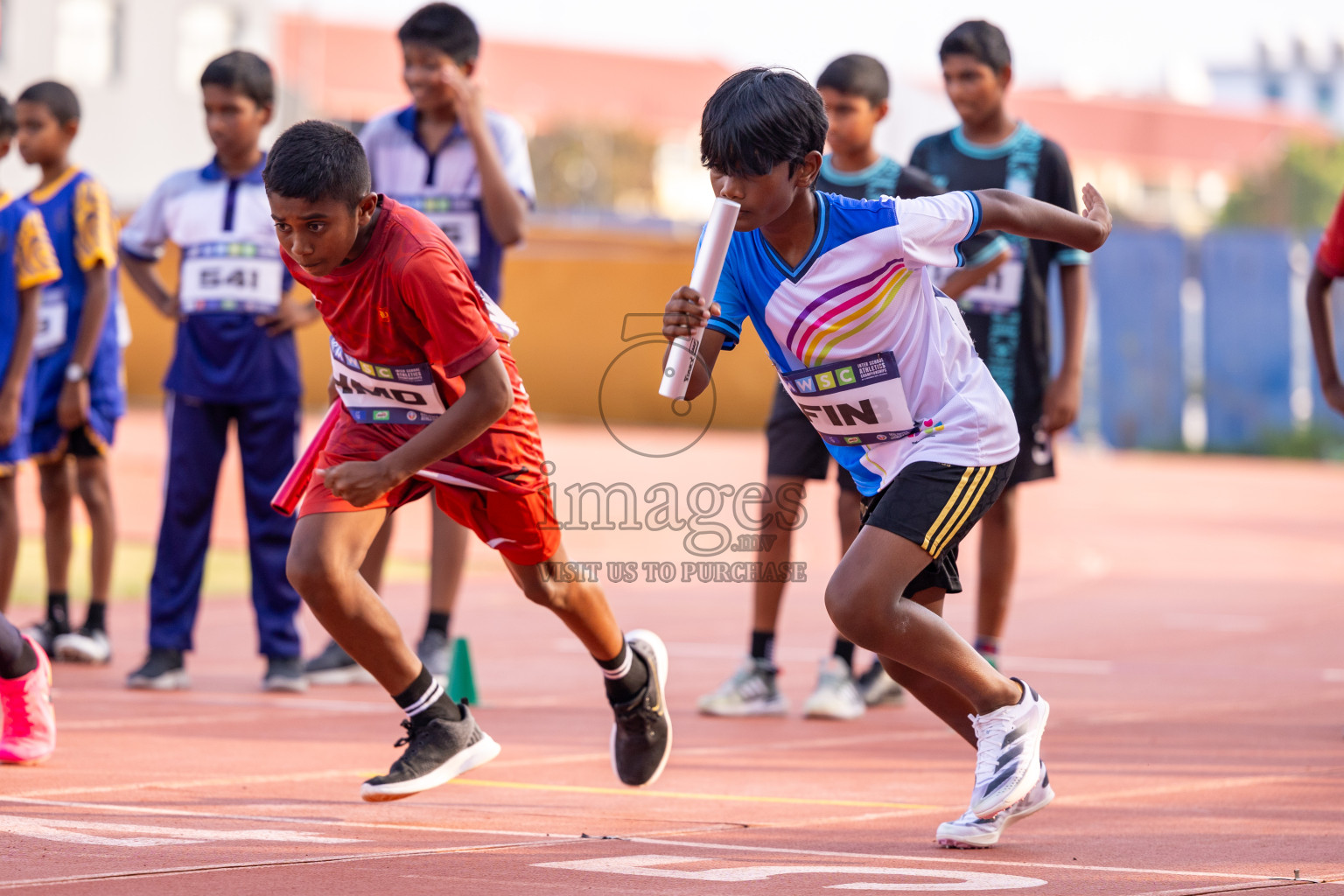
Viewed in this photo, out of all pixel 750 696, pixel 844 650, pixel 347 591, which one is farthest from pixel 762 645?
pixel 347 591

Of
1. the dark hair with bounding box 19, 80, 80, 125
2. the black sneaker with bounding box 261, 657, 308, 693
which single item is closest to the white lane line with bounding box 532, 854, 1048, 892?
the black sneaker with bounding box 261, 657, 308, 693

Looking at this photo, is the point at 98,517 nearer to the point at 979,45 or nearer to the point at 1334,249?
the point at 979,45

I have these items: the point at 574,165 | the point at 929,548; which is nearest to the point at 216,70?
the point at 929,548

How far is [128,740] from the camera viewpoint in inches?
223

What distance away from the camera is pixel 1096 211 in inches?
177

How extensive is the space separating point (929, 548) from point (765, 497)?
93.5 inches

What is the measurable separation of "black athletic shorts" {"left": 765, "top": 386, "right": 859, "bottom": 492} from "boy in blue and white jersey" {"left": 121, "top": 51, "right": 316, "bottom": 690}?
6.47 ft

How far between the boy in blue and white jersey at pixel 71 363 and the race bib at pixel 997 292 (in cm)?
359

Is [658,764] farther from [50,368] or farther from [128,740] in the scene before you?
[50,368]

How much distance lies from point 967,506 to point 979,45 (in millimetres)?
2845

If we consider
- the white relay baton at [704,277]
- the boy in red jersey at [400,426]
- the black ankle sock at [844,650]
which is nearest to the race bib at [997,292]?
the black ankle sock at [844,650]

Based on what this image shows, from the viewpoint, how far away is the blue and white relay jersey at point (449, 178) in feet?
22.7

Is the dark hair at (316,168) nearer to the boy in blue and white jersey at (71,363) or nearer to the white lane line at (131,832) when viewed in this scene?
→ the white lane line at (131,832)

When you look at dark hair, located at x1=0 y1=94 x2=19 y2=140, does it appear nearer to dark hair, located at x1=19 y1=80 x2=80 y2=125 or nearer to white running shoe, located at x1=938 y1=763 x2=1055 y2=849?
dark hair, located at x1=19 y1=80 x2=80 y2=125
